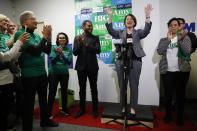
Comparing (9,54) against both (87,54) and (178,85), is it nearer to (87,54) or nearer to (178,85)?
(87,54)

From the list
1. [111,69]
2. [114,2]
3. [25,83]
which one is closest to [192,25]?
[114,2]

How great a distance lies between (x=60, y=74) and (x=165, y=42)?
2046 mm

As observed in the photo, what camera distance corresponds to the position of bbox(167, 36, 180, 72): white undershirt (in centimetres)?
229

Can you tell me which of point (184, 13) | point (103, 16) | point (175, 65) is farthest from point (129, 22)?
point (184, 13)

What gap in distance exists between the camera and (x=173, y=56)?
231cm

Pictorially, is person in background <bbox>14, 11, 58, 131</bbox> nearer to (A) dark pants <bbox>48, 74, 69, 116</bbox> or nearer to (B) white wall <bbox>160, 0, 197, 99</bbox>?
(A) dark pants <bbox>48, 74, 69, 116</bbox>

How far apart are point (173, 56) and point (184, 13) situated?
1.70 meters

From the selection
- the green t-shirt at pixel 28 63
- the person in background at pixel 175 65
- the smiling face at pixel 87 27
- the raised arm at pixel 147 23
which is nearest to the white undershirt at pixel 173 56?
the person in background at pixel 175 65

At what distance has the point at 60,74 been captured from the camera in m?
2.74

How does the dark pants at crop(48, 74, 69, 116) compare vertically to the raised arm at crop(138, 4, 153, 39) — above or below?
below

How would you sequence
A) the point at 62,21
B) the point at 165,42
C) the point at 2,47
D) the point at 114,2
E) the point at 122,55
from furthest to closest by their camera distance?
the point at 62,21
the point at 114,2
the point at 165,42
the point at 122,55
the point at 2,47

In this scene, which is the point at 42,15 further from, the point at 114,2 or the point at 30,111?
the point at 30,111

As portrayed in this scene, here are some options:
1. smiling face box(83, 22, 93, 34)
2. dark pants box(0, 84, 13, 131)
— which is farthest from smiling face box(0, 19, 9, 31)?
smiling face box(83, 22, 93, 34)

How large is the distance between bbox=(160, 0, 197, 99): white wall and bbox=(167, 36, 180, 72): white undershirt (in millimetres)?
1225
